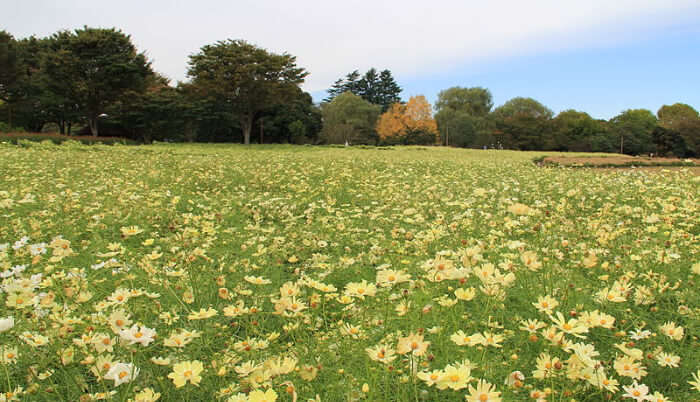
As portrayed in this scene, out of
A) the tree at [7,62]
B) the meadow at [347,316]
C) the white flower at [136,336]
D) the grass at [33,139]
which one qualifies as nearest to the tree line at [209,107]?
the tree at [7,62]

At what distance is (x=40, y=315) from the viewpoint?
1633 millimetres

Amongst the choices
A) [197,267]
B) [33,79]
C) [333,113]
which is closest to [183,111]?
[33,79]

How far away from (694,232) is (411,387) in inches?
146

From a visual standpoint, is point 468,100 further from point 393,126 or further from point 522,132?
point 393,126

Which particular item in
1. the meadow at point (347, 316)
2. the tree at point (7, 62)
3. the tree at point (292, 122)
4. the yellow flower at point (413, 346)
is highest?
the tree at point (7, 62)

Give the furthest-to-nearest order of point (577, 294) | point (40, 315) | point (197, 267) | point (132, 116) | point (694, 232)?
point (132, 116) < point (694, 232) < point (197, 267) < point (577, 294) < point (40, 315)

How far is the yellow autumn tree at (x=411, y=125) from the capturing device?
40312 millimetres

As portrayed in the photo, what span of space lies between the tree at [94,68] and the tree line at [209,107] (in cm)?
6

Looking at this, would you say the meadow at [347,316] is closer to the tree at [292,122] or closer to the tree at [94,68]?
the tree at [94,68]

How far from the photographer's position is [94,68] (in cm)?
2664

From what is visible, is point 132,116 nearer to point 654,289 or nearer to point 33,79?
point 33,79

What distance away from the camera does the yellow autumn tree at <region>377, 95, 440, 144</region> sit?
40312 mm

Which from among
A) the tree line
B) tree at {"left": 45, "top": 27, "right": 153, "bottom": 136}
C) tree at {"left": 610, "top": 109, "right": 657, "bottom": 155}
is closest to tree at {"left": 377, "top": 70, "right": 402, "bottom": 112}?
the tree line

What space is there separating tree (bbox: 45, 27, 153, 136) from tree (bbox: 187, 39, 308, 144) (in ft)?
14.5
